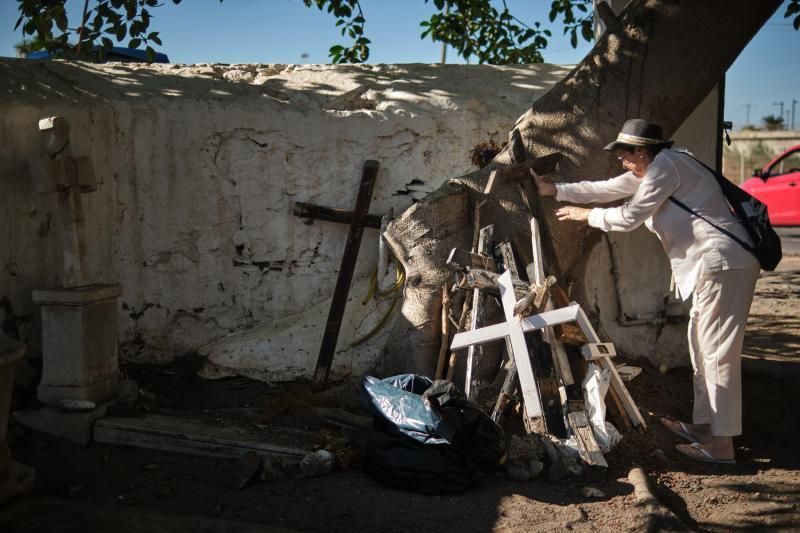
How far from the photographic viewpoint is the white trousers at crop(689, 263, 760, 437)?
4.45 metres

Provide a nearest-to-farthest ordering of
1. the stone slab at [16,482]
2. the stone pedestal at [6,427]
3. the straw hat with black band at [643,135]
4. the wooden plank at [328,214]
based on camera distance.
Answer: the stone pedestal at [6,427]
the stone slab at [16,482]
the straw hat with black band at [643,135]
the wooden plank at [328,214]

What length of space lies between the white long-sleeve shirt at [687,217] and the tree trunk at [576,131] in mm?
697

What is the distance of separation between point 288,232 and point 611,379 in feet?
8.63

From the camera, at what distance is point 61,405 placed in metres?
4.71

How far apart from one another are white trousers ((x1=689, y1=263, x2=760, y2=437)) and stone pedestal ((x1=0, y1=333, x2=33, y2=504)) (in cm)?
347

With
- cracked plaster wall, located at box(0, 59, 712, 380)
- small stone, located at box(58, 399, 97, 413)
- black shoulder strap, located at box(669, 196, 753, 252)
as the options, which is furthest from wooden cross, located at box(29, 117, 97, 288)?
black shoulder strap, located at box(669, 196, 753, 252)

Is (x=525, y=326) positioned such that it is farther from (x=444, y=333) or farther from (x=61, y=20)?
(x=61, y=20)

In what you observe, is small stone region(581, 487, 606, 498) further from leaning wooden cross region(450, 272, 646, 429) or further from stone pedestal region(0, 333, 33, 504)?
stone pedestal region(0, 333, 33, 504)

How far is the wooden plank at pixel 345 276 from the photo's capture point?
5.80 meters

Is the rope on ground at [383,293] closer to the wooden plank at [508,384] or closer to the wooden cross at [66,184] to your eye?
the wooden plank at [508,384]

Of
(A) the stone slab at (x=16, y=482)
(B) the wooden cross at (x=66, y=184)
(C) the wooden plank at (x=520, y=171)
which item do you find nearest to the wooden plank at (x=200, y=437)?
(A) the stone slab at (x=16, y=482)

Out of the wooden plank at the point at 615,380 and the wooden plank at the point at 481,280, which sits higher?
the wooden plank at the point at 481,280

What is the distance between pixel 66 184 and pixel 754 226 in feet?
12.8

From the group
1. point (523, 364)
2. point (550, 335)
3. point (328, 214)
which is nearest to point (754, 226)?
point (550, 335)
